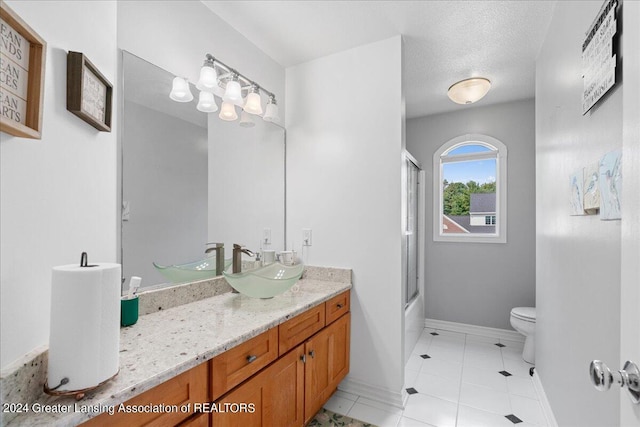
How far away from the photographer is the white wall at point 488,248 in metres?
3.23

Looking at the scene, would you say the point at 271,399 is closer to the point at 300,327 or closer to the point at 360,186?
the point at 300,327

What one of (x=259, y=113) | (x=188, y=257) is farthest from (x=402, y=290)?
(x=259, y=113)

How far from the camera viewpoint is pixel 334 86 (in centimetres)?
238

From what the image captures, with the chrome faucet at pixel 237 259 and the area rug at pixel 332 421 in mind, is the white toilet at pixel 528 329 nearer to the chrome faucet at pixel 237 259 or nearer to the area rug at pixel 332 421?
the area rug at pixel 332 421

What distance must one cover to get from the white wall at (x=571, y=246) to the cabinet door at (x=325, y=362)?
1253 millimetres

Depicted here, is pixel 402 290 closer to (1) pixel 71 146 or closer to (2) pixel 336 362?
(2) pixel 336 362

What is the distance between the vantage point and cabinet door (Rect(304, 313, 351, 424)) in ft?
5.74

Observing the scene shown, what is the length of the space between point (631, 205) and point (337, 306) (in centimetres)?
168

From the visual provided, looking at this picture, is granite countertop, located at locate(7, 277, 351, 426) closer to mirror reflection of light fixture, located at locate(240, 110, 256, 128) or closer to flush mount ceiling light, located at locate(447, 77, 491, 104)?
mirror reflection of light fixture, located at locate(240, 110, 256, 128)

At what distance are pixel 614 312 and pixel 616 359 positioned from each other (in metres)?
0.16

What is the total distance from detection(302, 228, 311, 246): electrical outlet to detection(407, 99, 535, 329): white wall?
1.85 metres

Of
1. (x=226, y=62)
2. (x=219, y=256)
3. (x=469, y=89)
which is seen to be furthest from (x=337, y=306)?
(x=469, y=89)

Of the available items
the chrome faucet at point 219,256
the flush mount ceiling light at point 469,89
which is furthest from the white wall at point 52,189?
the flush mount ceiling light at point 469,89

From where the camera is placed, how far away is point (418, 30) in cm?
209
